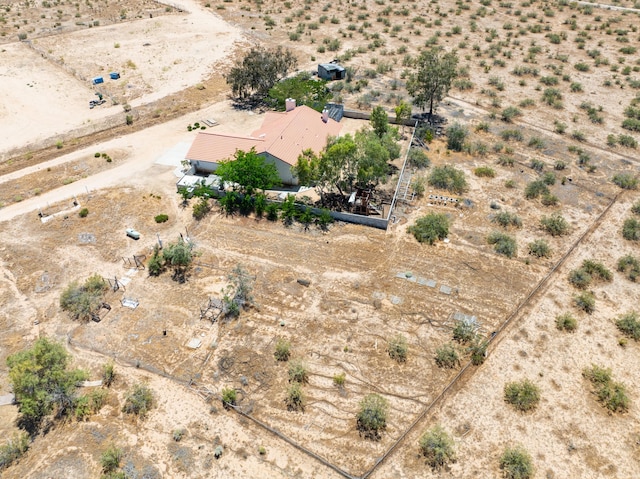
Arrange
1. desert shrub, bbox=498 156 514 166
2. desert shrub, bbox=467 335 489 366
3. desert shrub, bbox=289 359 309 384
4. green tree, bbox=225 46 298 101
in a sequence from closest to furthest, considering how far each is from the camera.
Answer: desert shrub, bbox=289 359 309 384, desert shrub, bbox=467 335 489 366, desert shrub, bbox=498 156 514 166, green tree, bbox=225 46 298 101

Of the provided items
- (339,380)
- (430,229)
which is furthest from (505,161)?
(339,380)

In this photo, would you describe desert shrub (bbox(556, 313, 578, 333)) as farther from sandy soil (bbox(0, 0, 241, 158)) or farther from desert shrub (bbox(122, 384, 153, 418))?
sandy soil (bbox(0, 0, 241, 158))

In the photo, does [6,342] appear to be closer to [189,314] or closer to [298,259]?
[189,314]

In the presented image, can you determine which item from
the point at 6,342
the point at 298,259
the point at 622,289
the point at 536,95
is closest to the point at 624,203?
the point at 622,289

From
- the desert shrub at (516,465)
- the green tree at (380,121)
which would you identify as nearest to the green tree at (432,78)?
the green tree at (380,121)

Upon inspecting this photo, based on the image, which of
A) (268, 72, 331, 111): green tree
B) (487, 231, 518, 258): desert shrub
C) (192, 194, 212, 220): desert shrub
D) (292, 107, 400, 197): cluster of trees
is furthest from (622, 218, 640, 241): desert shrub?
(192, 194, 212, 220): desert shrub

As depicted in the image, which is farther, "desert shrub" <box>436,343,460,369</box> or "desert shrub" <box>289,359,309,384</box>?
Result: "desert shrub" <box>436,343,460,369</box>

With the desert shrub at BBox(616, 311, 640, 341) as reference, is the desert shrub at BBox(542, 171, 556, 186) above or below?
above
